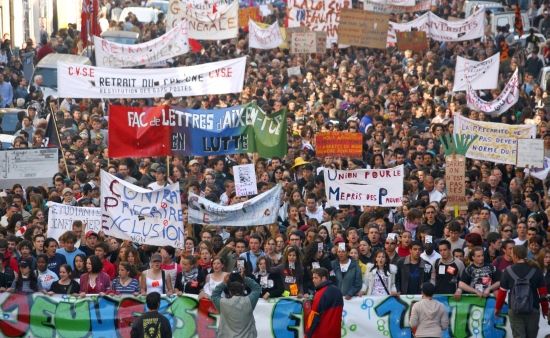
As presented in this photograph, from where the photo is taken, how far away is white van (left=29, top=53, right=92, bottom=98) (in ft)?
108

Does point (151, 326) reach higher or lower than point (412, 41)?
higher

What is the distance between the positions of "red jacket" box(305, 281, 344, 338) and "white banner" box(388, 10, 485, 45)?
2044 centimetres

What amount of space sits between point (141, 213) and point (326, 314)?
3.61 metres

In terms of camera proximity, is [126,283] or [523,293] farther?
[126,283]

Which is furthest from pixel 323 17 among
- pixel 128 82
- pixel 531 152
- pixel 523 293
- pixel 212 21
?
pixel 523 293

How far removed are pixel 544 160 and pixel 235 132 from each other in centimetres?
381

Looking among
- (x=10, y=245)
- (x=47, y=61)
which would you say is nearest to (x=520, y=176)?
(x=10, y=245)

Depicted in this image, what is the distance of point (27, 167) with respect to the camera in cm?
2175

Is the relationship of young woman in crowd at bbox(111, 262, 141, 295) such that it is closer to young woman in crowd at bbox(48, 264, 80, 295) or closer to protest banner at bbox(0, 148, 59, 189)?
young woman in crowd at bbox(48, 264, 80, 295)

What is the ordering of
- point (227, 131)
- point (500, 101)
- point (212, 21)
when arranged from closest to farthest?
1. point (227, 131)
2. point (500, 101)
3. point (212, 21)

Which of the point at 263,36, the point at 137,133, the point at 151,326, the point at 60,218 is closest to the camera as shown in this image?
the point at 151,326

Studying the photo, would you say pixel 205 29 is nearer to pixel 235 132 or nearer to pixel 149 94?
pixel 149 94

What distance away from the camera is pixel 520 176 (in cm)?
2231

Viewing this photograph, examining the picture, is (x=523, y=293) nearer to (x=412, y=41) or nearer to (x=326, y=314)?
(x=326, y=314)
